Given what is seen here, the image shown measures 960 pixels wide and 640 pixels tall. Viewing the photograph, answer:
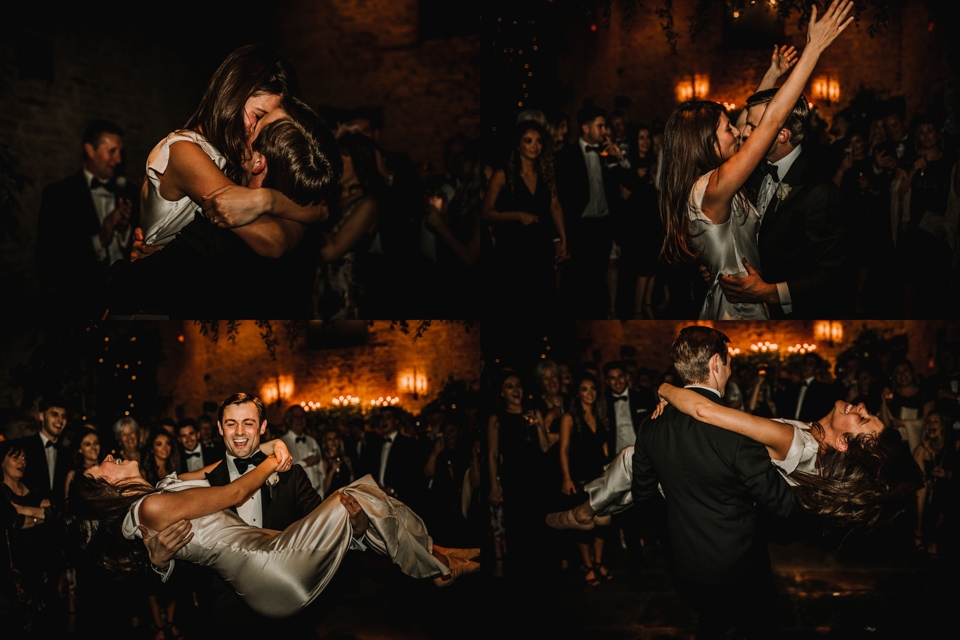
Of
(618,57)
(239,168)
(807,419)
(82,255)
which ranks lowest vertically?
(807,419)

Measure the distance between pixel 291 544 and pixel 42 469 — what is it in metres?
1.79

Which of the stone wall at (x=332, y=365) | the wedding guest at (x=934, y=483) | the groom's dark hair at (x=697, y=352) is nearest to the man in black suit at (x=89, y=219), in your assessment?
the stone wall at (x=332, y=365)

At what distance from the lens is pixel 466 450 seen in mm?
4918

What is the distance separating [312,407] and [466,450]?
94cm

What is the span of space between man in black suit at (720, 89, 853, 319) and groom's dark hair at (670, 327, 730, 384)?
0.31 m

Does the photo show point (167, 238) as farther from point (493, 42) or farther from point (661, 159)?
point (661, 159)

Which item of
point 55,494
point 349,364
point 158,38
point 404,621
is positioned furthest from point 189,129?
point 404,621

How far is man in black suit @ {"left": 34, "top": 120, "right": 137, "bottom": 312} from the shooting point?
4805mm

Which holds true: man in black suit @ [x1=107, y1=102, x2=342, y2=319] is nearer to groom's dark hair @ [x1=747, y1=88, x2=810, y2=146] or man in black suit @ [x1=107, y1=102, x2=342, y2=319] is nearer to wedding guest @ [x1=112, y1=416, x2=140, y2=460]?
wedding guest @ [x1=112, y1=416, x2=140, y2=460]

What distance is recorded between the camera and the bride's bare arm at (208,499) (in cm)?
461

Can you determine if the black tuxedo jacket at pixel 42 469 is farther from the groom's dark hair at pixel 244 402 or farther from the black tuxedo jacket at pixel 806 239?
the black tuxedo jacket at pixel 806 239

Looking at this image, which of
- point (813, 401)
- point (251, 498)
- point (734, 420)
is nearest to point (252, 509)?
point (251, 498)

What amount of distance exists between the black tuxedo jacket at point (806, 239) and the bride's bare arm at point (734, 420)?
611 mm

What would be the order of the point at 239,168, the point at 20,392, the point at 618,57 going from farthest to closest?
the point at 20,392
the point at 618,57
the point at 239,168
